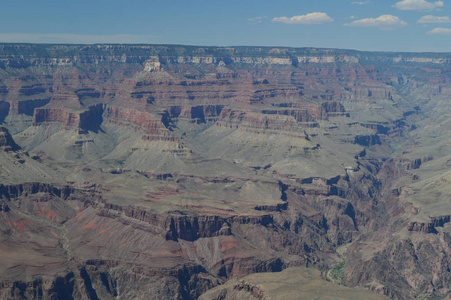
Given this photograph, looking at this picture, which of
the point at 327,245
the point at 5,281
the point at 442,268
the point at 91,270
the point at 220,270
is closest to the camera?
the point at 5,281

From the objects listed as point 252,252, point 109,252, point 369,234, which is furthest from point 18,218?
point 369,234

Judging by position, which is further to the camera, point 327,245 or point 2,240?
point 327,245

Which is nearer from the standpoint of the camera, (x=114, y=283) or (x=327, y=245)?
(x=114, y=283)

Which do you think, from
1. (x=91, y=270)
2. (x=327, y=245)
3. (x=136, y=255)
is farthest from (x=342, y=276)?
(x=91, y=270)

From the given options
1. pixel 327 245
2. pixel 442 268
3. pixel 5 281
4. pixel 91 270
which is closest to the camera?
pixel 5 281

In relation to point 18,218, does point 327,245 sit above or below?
below

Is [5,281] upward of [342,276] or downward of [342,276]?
upward

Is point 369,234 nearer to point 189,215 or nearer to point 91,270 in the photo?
point 189,215

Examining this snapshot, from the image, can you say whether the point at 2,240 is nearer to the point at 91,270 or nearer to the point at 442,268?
the point at 91,270

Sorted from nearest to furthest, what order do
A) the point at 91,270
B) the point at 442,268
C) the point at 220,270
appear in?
the point at 91,270 → the point at 220,270 → the point at 442,268
